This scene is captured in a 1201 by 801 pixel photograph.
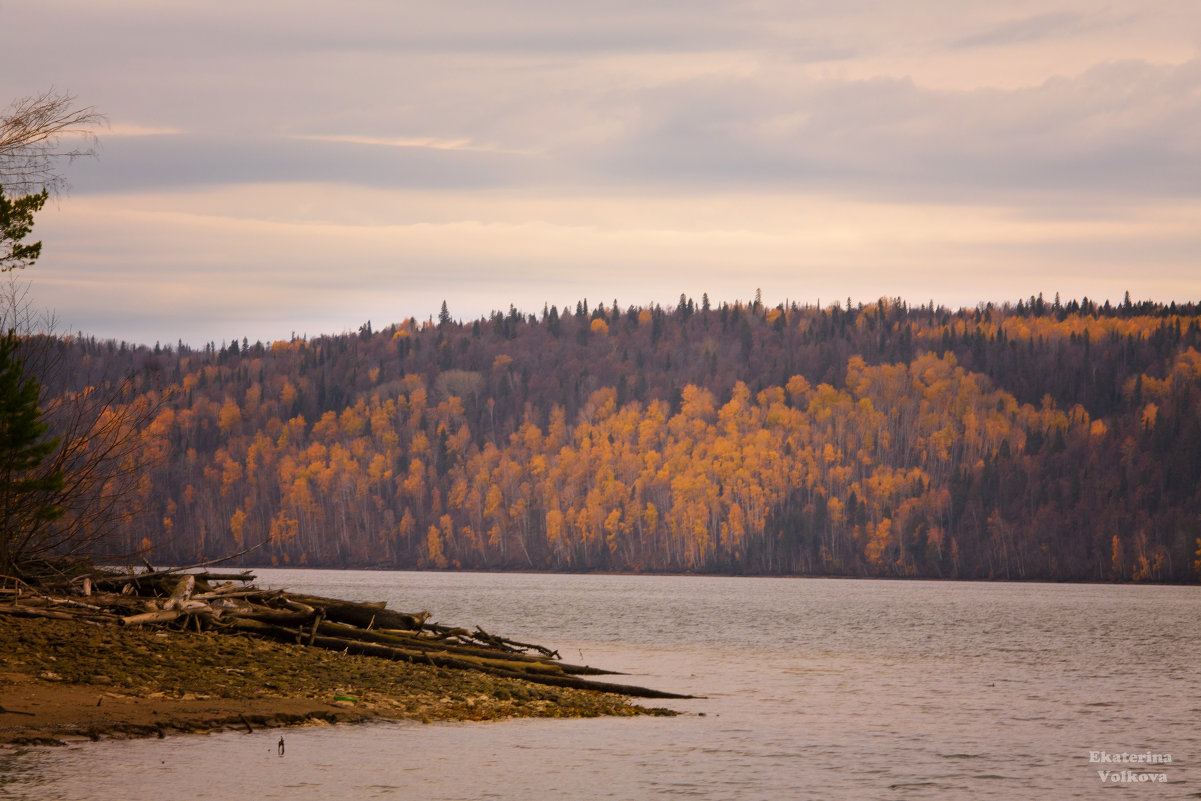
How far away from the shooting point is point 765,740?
27375 mm

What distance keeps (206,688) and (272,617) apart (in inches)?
176

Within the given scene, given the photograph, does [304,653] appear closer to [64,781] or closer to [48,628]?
[48,628]

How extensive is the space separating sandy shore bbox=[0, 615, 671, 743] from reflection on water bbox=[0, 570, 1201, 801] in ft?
2.10

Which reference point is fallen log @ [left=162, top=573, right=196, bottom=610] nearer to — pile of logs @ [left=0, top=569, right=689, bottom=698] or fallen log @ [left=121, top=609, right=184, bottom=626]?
pile of logs @ [left=0, top=569, right=689, bottom=698]

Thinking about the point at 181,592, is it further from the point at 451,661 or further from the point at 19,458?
the point at 451,661

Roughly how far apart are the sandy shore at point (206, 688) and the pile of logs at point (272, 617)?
0.47m

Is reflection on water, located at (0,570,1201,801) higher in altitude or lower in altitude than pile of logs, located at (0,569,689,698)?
lower

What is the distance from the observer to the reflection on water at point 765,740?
2031 centimetres

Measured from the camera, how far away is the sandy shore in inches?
862

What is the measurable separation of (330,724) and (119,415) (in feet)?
24.8

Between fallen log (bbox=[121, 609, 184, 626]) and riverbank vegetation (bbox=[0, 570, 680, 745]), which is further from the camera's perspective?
fallen log (bbox=[121, 609, 184, 626])

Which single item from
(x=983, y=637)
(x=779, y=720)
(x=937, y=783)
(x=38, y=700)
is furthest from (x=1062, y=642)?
(x=38, y=700)

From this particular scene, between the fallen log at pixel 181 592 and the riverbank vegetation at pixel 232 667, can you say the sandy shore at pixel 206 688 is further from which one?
the fallen log at pixel 181 592

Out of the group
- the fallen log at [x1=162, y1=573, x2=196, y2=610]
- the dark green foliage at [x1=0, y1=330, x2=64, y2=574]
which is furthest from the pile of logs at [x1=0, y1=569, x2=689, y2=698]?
the dark green foliage at [x1=0, y1=330, x2=64, y2=574]
